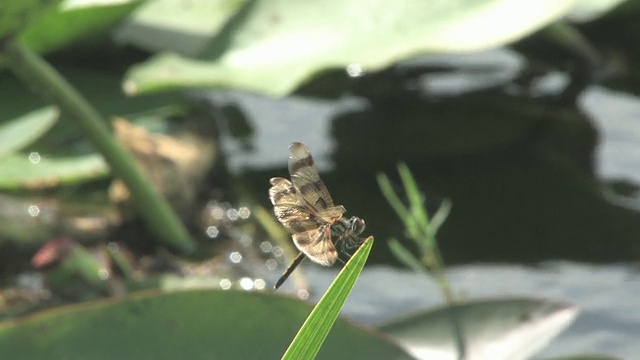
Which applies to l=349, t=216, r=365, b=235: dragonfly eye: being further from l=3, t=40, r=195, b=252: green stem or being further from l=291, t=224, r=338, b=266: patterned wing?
l=3, t=40, r=195, b=252: green stem

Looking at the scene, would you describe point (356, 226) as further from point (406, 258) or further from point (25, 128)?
point (25, 128)

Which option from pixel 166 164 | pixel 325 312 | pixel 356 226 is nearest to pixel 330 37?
pixel 166 164

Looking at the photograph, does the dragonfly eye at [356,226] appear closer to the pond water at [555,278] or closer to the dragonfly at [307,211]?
the dragonfly at [307,211]

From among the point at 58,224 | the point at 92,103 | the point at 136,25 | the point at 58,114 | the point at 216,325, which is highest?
the point at 136,25

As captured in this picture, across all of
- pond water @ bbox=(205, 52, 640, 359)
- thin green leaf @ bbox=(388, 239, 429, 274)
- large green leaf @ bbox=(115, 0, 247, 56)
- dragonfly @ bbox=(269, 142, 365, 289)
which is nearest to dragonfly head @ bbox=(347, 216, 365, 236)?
dragonfly @ bbox=(269, 142, 365, 289)

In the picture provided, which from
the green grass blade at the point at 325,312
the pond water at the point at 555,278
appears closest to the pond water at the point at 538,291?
the pond water at the point at 555,278

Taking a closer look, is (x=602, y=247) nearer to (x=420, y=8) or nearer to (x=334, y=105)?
(x=420, y=8)

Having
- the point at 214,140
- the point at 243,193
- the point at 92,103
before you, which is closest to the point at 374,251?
the point at 243,193
